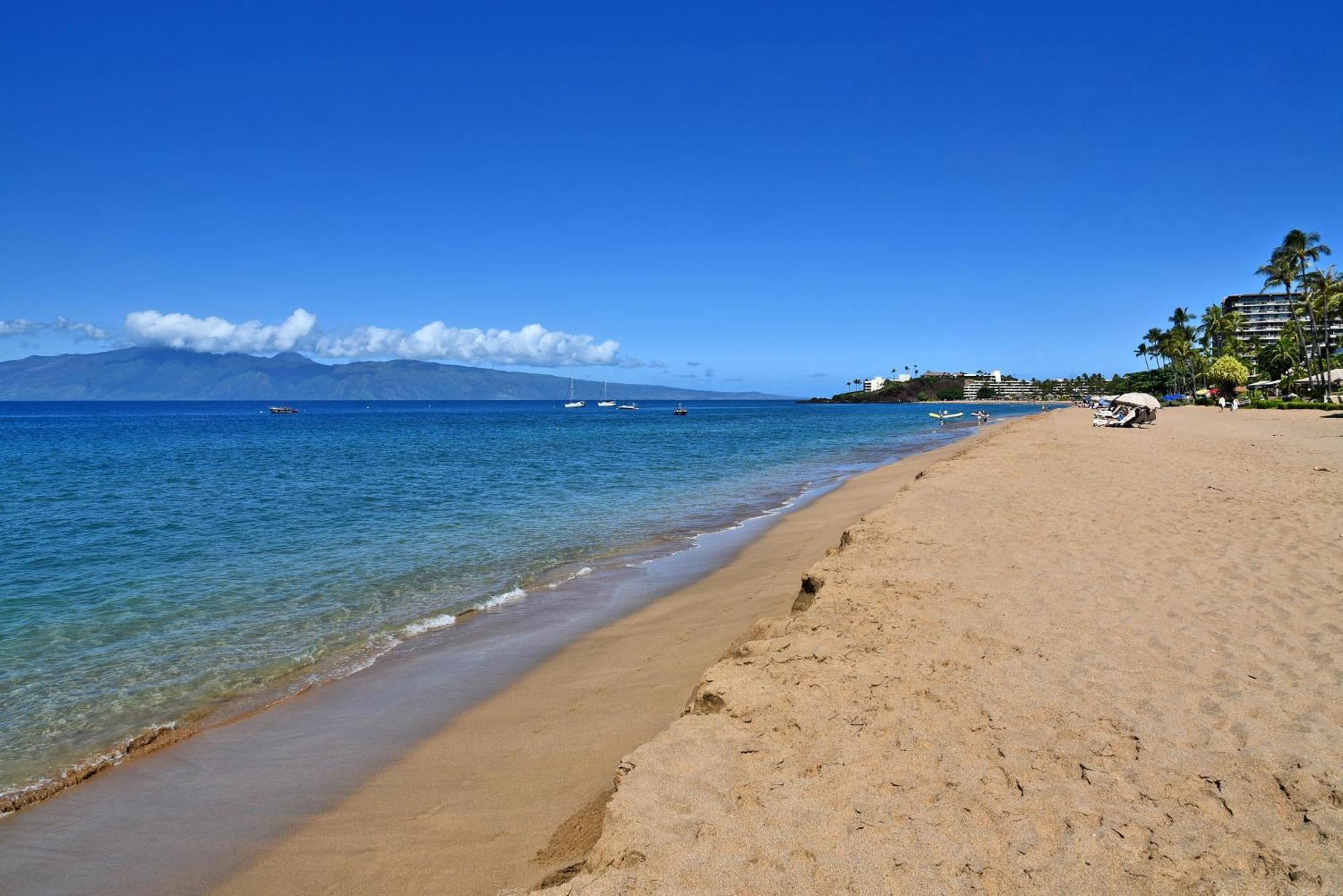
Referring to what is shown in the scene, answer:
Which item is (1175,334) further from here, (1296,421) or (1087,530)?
(1087,530)

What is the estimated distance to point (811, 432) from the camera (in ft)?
224

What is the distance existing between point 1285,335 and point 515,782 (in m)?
109

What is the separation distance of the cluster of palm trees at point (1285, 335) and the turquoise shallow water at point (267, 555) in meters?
46.4

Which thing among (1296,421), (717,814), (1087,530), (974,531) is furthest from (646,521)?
(1296,421)

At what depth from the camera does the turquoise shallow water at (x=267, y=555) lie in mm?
7816

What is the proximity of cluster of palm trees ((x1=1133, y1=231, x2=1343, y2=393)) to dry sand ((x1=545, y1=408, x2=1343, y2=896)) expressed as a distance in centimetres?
6168

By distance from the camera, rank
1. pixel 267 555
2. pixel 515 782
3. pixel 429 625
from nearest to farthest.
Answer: pixel 515 782 < pixel 429 625 < pixel 267 555

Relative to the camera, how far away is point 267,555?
47.0 ft

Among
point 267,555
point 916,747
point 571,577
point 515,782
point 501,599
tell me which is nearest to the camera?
point 916,747

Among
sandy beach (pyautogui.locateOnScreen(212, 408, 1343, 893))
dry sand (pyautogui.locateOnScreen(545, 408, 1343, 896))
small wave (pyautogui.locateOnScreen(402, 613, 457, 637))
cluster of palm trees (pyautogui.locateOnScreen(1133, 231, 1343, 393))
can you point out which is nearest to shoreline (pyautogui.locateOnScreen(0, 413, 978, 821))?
small wave (pyautogui.locateOnScreen(402, 613, 457, 637))

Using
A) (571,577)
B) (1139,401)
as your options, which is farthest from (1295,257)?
(571,577)

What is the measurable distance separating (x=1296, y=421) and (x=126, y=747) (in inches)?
2006

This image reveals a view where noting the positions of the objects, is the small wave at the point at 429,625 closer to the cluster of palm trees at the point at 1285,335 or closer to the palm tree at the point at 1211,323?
the cluster of palm trees at the point at 1285,335

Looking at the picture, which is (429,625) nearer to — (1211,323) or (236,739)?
(236,739)
